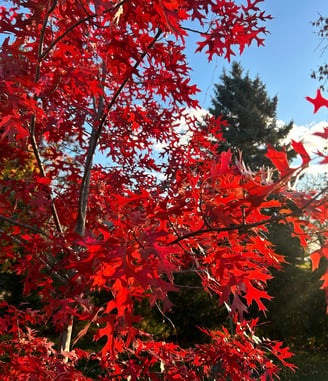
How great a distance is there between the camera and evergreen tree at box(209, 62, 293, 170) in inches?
744

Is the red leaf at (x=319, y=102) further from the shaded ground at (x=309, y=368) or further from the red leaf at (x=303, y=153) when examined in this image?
the shaded ground at (x=309, y=368)

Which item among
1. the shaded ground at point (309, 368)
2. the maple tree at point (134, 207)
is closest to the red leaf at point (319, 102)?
the maple tree at point (134, 207)

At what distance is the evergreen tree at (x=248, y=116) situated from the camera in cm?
1889

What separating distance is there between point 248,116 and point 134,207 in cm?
1944

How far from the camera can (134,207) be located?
163 centimetres

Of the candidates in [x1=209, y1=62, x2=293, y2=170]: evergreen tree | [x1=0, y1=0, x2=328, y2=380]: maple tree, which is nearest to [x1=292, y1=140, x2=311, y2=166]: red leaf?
[x1=0, y1=0, x2=328, y2=380]: maple tree

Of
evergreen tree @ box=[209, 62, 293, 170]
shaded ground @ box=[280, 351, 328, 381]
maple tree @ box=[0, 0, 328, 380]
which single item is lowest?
shaded ground @ box=[280, 351, 328, 381]

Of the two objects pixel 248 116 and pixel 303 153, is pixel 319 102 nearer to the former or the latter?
pixel 303 153

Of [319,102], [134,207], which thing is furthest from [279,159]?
[134,207]

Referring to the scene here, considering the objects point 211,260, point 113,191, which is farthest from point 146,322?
point 211,260

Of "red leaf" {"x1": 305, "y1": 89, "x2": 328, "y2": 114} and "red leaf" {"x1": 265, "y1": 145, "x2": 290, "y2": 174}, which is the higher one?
"red leaf" {"x1": 305, "y1": 89, "x2": 328, "y2": 114}

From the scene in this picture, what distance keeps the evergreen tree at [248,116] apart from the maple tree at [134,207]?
598 inches

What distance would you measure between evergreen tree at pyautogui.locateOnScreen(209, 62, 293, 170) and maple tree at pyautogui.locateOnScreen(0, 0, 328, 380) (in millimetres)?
15182

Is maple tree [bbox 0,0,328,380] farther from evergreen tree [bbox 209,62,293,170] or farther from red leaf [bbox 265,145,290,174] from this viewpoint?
evergreen tree [bbox 209,62,293,170]
